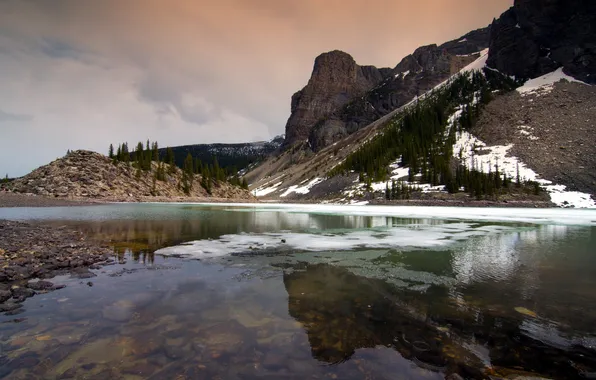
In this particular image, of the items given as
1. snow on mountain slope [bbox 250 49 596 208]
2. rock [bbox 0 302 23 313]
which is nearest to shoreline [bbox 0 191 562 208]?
snow on mountain slope [bbox 250 49 596 208]

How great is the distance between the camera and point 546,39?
130500 millimetres

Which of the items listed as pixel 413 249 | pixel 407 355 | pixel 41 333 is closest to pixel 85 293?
pixel 41 333

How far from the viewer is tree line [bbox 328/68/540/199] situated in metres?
81.2

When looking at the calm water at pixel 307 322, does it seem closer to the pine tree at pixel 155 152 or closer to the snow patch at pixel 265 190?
the pine tree at pixel 155 152

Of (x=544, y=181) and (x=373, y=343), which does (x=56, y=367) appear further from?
(x=544, y=181)

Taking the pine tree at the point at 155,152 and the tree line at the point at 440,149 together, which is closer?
the tree line at the point at 440,149

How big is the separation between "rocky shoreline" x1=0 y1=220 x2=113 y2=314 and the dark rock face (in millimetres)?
157771

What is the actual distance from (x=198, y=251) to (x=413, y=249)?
11.5 meters

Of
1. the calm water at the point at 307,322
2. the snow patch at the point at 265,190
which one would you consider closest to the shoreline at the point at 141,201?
the calm water at the point at 307,322

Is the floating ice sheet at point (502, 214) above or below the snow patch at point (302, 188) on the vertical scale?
below

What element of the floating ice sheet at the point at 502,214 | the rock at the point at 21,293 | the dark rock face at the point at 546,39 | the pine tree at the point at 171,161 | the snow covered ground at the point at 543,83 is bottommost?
the floating ice sheet at the point at 502,214

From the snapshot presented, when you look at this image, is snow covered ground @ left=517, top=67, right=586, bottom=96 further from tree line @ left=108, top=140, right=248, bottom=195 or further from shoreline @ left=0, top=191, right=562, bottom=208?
tree line @ left=108, top=140, right=248, bottom=195

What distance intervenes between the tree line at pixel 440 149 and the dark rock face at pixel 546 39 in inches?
388

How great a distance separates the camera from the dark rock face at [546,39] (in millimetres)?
115062
